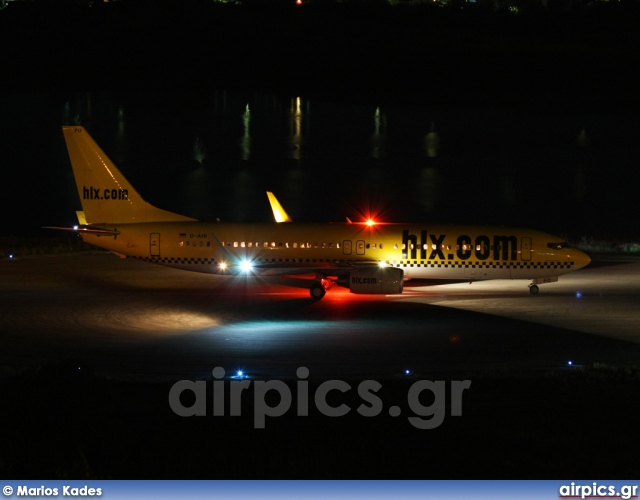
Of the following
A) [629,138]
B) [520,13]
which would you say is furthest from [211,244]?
[520,13]

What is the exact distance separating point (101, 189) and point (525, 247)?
18913mm

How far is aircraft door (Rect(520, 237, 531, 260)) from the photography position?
4600cm

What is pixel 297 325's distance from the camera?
123ft

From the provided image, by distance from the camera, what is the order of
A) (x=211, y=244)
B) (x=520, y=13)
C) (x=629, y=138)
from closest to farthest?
(x=211, y=244) < (x=629, y=138) < (x=520, y=13)

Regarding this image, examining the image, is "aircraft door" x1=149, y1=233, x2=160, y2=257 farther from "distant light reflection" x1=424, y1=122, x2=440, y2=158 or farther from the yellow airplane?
"distant light reflection" x1=424, y1=122, x2=440, y2=158

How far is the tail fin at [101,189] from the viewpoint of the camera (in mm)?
47188

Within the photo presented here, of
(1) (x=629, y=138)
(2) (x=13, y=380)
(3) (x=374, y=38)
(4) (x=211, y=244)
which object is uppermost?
(3) (x=374, y=38)

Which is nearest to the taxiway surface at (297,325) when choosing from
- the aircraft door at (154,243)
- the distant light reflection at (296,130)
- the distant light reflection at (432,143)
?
the aircraft door at (154,243)

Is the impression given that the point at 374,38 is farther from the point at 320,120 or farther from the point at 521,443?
the point at 521,443

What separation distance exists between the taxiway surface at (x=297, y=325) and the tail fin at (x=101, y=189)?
3.13 m

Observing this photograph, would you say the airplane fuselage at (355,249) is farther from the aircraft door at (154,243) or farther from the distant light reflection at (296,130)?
the distant light reflection at (296,130)

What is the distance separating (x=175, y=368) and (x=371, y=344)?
687 centimetres

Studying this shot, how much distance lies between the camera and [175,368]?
2986 centimetres

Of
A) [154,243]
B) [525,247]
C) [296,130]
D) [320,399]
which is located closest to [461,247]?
[525,247]
